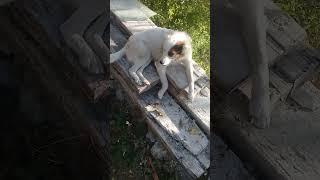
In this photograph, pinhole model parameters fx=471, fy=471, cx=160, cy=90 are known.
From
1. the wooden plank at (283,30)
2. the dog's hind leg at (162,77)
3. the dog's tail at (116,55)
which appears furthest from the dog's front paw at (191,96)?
the wooden plank at (283,30)

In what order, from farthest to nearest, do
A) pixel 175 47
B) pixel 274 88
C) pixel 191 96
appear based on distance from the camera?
pixel 274 88, pixel 191 96, pixel 175 47

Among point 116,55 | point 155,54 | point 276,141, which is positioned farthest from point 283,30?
point 116,55

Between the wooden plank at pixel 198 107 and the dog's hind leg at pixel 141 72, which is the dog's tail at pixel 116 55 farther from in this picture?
the wooden plank at pixel 198 107

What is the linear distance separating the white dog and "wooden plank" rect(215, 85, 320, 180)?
351 millimetres

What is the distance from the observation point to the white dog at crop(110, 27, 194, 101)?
9.30 feet

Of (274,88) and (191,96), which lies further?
(274,88)

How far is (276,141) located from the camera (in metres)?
2.98

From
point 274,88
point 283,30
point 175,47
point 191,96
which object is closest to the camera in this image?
point 175,47

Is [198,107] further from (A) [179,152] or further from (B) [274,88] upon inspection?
(B) [274,88]

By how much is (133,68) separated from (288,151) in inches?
43.5

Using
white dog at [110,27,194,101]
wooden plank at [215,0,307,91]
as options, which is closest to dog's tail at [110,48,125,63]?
white dog at [110,27,194,101]

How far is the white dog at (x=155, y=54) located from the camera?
2.84 metres

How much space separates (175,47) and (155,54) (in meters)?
0.17

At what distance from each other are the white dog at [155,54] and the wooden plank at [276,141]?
35cm
